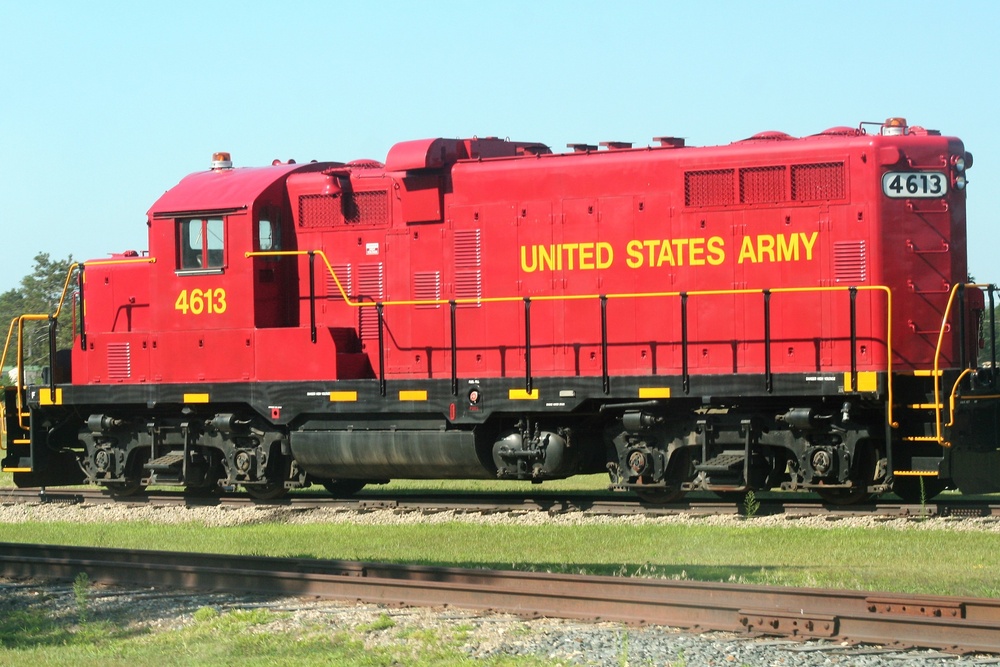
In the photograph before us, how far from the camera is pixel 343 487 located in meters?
16.3

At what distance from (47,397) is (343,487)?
3.86 meters

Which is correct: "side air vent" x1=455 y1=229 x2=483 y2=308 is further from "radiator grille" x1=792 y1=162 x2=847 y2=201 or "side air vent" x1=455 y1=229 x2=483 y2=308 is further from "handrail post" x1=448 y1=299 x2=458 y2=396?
"radiator grille" x1=792 y1=162 x2=847 y2=201

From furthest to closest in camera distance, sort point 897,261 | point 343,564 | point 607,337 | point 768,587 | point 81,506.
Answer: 1. point 81,506
2. point 607,337
3. point 897,261
4. point 343,564
5. point 768,587

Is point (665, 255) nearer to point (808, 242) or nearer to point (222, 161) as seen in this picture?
point (808, 242)

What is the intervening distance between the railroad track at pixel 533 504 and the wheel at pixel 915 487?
0.19 m

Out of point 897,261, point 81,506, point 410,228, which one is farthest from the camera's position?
point 81,506

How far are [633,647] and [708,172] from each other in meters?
7.18

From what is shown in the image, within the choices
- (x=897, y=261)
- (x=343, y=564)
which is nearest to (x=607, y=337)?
(x=897, y=261)

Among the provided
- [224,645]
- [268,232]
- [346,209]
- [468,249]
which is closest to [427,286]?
[468,249]

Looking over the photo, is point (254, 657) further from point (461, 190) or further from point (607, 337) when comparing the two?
point (461, 190)

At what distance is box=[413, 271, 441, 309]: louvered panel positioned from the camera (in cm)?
1437

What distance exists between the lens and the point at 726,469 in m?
12.6

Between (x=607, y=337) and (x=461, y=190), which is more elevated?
(x=461, y=190)

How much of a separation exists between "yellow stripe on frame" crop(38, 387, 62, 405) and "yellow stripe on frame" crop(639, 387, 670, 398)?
7475 millimetres
